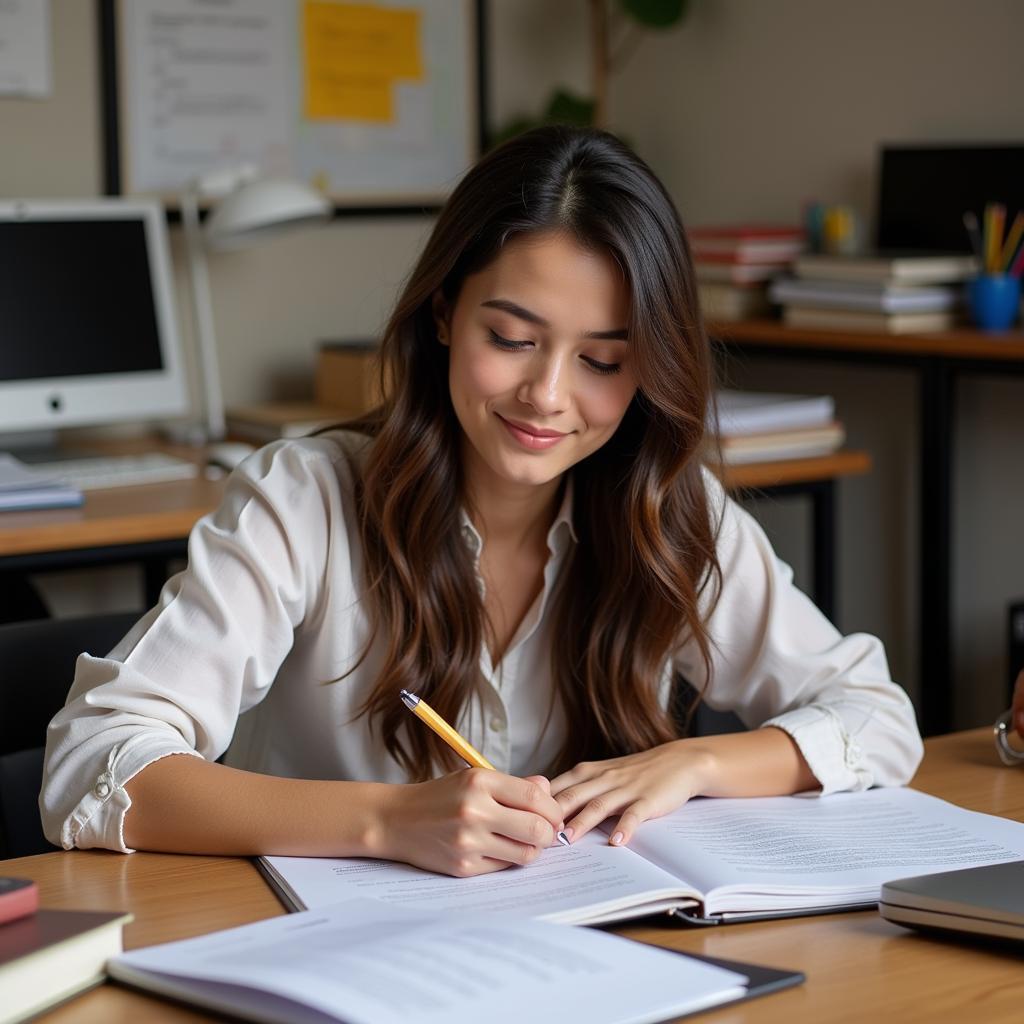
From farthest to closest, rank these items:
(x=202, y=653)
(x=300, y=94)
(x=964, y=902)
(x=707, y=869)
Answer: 1. (x=300, y=94)
2. (x=202, y=653)
3. (x=707, y=869)
4. (x=964, y=902)

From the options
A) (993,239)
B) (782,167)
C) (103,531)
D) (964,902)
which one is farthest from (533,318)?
(782,167)

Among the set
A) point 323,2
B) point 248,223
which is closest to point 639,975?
point 248,223

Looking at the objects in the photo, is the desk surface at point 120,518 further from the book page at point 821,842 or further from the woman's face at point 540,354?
the book page at point 821,842

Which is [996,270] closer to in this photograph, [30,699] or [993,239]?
[993,239]

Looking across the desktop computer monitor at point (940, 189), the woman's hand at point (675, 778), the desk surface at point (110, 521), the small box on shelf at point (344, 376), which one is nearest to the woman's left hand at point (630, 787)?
the woman's hand at point (675, 778)

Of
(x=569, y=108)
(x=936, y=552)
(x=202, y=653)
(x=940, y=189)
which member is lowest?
(x=936, y=552)

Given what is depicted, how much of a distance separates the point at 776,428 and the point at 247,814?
1716 mm

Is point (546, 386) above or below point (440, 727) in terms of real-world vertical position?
above

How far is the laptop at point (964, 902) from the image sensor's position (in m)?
0.89

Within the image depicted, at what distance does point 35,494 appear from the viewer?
7.54ft

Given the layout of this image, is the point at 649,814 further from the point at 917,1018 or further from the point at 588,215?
the point at 588,215

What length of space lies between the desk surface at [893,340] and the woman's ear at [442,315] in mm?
1014

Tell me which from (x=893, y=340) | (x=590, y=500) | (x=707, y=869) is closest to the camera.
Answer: (x=707, y=869)

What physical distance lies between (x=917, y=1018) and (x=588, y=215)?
28.2 inches
